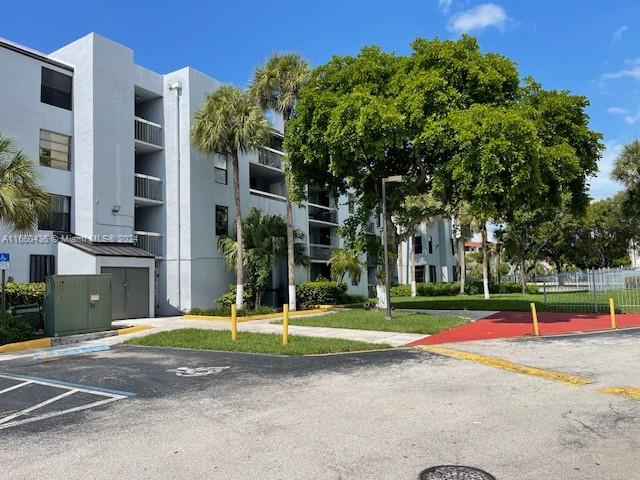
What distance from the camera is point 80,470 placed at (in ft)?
15.8

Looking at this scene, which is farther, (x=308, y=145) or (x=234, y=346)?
(x=308, y=145)

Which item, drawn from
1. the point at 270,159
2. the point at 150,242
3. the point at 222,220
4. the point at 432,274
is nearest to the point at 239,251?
the point at 222,220

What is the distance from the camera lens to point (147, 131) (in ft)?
84.5

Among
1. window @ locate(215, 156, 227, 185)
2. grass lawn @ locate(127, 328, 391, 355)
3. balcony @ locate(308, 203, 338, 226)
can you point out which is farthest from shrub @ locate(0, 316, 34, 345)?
balcony @ locate(308, 203, 338, 226)

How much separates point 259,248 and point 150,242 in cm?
532

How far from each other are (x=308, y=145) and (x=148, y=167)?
436 inches

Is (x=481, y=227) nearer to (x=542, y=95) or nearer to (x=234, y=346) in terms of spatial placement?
(x=542, y=95)

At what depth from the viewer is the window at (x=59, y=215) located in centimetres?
2164

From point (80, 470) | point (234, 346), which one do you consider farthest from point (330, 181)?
point (80, 470)

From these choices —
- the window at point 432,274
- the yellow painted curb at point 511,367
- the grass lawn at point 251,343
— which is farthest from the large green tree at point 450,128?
the window at point 432,274

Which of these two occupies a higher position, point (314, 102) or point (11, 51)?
point (11, 51)

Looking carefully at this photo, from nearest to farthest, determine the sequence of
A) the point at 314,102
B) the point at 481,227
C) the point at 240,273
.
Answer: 1. the point at 314,102
2. the point at 240,273
3. the point at 481,227

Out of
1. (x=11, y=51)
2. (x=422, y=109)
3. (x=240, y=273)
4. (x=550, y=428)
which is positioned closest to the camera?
(x=550, y=428)

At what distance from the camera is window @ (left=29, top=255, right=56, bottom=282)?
20594 mm
